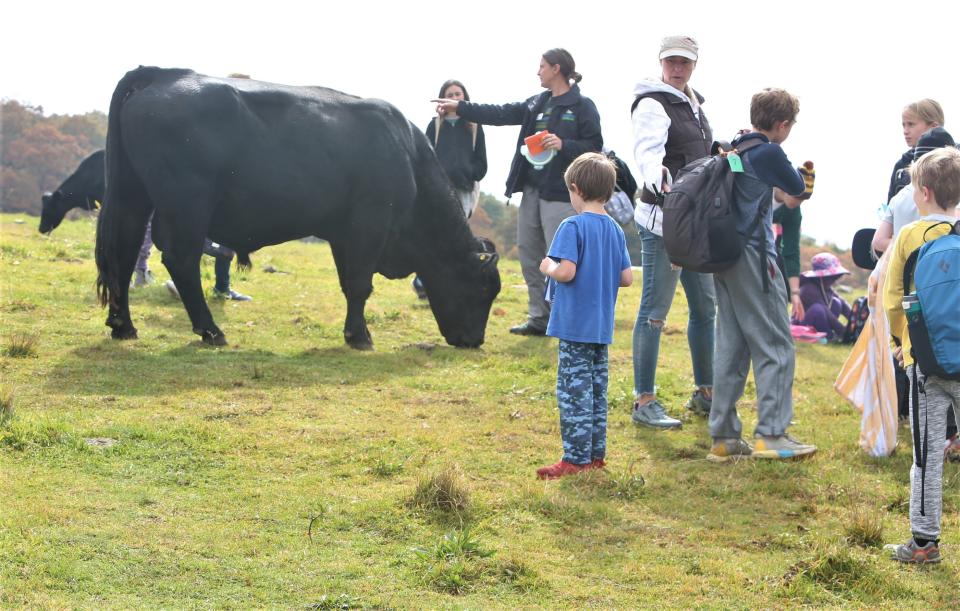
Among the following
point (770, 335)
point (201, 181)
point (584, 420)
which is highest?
point (201, 181)

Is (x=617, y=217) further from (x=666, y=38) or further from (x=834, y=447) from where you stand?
(x=834, y=447)

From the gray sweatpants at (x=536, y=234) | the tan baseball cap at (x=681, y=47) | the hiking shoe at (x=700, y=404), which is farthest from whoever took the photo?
the gray sweatpants at (x=536, y=234)

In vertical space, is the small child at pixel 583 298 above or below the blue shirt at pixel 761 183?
below

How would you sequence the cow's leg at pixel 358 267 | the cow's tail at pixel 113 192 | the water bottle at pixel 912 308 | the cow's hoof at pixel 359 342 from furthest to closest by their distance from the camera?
the cow's leg at pixel 358 267 → the cow's hoof at pixel 359 342 → the cow's tail at pixel 113 192 → the water bottle at pixel 912 308

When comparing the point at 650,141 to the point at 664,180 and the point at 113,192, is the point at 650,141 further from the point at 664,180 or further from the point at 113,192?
the point at 113,192

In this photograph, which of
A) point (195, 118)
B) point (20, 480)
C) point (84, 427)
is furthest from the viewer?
point (195, 118)

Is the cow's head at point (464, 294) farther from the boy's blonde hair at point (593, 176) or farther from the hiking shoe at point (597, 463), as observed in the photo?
the boy's blonde hair at point (593, 176)

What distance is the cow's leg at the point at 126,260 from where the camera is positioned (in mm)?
8891

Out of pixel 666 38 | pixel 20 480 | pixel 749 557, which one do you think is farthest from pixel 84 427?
pixel 666 38

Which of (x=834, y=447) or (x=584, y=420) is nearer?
(x=584, y=420)

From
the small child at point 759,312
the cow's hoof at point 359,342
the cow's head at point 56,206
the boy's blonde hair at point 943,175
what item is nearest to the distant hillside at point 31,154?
the cow's head at point 56,206

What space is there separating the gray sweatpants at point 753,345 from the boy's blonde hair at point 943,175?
4.38 feet

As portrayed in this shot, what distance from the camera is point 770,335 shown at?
6031 mm

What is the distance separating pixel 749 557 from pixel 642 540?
0.47 meters
